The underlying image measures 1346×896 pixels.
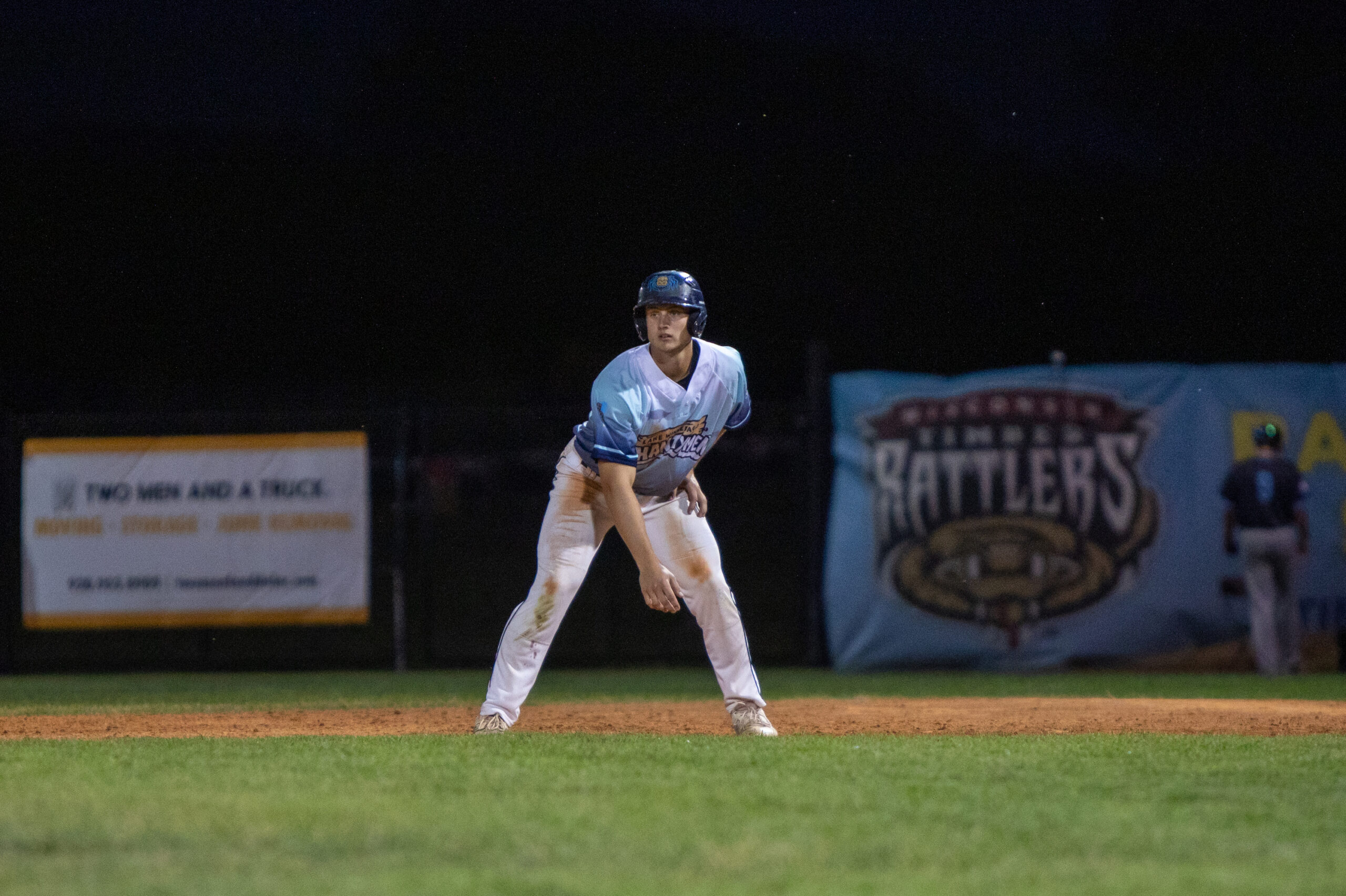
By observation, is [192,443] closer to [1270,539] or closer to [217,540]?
[217,540]

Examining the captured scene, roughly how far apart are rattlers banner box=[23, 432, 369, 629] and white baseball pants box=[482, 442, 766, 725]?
6.64 metres

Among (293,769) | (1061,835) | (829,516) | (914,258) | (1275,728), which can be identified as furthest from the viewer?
(914,258)

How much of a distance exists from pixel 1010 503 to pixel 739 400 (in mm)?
6347

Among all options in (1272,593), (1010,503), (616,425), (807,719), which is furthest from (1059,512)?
(616,425)

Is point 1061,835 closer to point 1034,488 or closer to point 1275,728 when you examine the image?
point 1275,728

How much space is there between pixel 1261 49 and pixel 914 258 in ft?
22.4

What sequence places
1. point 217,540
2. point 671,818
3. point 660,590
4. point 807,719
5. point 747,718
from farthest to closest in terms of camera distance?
point 217,540 < point 807,719 < point 747,718 < point 660,590 < point 671,818

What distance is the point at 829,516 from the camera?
13.4m

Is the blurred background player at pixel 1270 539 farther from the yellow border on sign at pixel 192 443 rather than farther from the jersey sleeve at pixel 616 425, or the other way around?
the jersey sleeve at pixel 616 425

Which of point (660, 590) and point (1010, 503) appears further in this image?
point (1010, 503)

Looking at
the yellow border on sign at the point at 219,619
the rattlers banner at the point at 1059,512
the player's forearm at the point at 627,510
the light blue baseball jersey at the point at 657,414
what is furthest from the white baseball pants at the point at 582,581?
the yellow border on sign at the point at 219,619

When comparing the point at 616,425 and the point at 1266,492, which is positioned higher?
the point at 616,425

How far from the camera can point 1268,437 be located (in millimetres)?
12609

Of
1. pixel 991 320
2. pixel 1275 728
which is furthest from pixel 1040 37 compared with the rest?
pixel 1275 728
